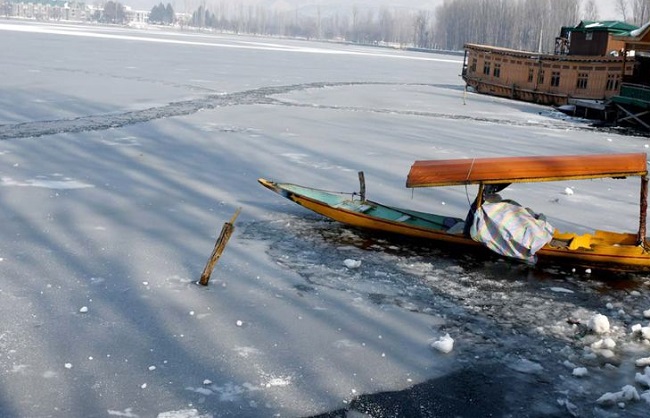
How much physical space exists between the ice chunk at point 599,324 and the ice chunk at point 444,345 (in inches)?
74.4

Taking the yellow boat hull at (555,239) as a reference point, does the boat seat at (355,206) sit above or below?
above

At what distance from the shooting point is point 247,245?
9.78 metres

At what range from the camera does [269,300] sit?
7801 millimetres

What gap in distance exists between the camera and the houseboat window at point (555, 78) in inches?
1417

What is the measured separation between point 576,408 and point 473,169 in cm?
448

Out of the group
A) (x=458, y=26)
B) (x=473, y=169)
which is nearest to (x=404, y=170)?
(x=473, y=169)

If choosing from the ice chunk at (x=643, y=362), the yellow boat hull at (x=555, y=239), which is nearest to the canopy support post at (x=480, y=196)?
the yellow boat hull at (x=555, y=239)

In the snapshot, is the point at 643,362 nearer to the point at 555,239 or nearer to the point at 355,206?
the point at 555,239

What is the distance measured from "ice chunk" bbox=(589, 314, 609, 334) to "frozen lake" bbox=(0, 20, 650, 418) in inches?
4.5

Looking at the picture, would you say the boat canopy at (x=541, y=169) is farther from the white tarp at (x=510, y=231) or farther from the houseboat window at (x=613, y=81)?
the houseboat window at (x=613, y=81)

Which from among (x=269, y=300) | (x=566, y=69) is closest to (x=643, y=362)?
(x=269, y=300)

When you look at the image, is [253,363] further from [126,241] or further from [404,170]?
[404,170]

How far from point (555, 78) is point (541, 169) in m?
29.8

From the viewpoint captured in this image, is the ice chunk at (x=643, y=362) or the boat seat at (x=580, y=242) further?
the boat seat at (x=580, y=242)
